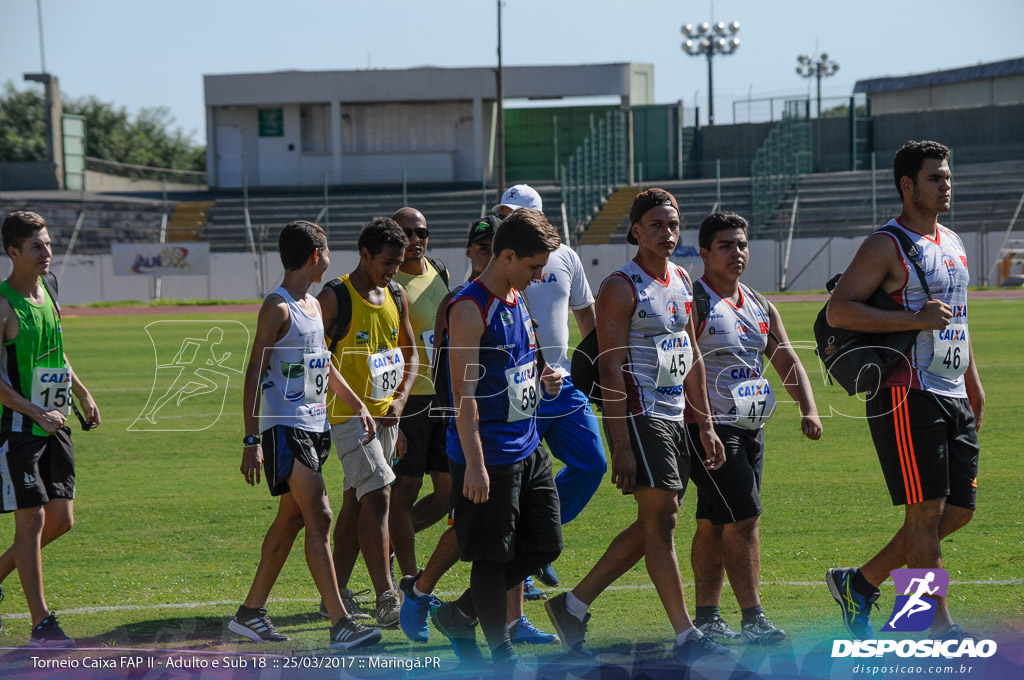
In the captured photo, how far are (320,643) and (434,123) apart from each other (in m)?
52.5

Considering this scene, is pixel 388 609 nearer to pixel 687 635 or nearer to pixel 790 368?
pixel 687 635

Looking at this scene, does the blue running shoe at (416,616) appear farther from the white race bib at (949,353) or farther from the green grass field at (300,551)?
the white race bib at (949,353)

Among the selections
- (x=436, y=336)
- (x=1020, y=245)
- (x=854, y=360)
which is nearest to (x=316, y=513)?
(x=436, y=336)

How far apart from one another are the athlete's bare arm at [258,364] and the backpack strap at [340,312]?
594 mm

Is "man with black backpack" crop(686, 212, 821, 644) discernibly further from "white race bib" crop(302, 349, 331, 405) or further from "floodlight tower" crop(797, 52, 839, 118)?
"floodlight tower" crop(797, 52, 839, 118)

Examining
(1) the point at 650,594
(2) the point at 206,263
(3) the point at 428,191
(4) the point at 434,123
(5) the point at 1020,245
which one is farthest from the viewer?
(4) the point at 434,123

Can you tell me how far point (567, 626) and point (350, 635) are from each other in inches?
39.9

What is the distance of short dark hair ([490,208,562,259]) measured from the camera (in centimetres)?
485

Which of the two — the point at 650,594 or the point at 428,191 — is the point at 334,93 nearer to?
the point at 428,191

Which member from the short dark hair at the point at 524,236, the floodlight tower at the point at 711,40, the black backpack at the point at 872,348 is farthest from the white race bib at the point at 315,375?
the floodlight tower at the point at 711,40

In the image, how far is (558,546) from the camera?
509 cm

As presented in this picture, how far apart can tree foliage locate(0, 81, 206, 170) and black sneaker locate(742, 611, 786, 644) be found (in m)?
75.4

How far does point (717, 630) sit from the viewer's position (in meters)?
5.29

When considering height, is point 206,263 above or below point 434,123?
below
